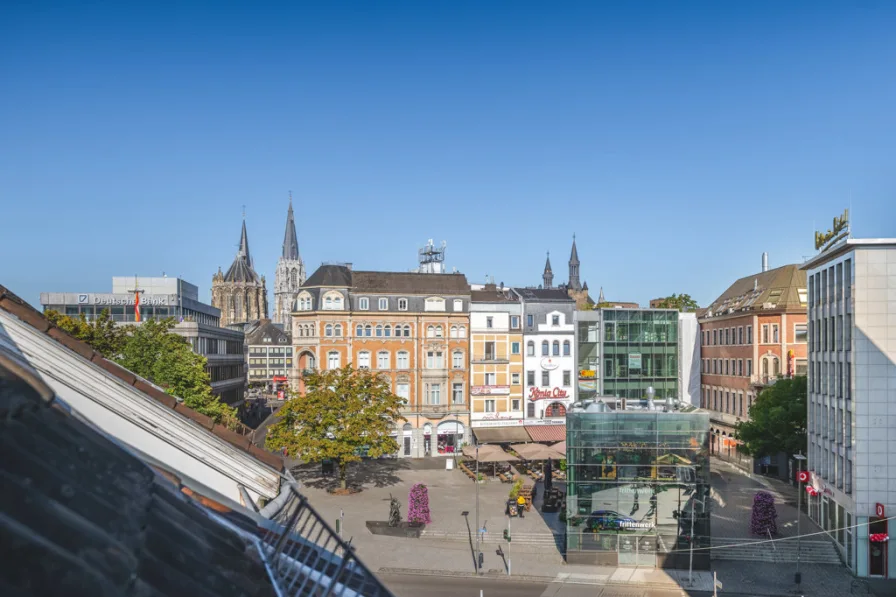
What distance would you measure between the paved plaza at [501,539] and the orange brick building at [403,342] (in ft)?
23.6

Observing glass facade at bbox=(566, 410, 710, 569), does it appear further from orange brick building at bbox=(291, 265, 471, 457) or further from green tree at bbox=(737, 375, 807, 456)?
orange brick building at bbox=(291, 265, 471, 457)

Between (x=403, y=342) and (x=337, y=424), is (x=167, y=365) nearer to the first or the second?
(x=337, y=424)

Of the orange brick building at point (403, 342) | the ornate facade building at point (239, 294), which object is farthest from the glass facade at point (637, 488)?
the ornate facade building at point (239, 294)

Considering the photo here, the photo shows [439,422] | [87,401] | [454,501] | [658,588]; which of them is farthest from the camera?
[439,422]

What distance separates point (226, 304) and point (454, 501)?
15244 centimetres

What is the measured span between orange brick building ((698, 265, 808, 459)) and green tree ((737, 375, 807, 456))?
587cm

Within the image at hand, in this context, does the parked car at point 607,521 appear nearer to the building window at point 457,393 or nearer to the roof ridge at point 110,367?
the roof ridge at point 110,367

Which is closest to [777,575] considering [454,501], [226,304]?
[454,501]

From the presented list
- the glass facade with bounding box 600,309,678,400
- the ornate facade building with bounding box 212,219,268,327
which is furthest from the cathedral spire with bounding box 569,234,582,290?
the glass facade with bounding box 600,309,678,400

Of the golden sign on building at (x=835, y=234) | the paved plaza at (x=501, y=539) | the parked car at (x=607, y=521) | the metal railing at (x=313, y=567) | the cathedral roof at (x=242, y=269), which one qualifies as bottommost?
the paved plaza at (x=501, y=539)

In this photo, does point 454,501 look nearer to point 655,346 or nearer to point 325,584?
point 655,346

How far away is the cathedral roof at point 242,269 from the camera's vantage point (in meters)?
189

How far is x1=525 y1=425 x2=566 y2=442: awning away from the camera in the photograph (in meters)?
59.4

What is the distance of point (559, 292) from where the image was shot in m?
68.2
